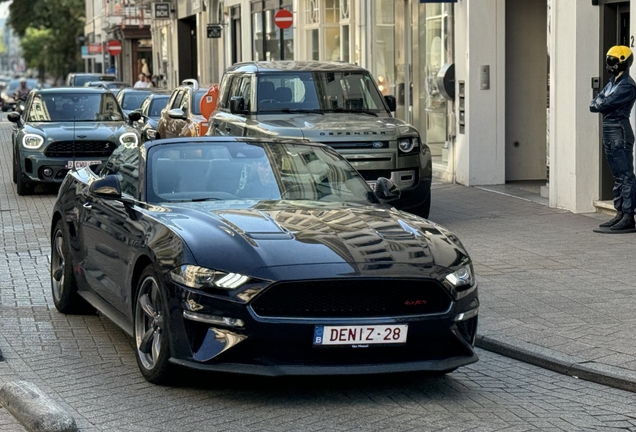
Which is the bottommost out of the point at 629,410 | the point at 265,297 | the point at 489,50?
the point at 629,410

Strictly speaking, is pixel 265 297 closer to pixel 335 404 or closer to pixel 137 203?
pixel 335 404

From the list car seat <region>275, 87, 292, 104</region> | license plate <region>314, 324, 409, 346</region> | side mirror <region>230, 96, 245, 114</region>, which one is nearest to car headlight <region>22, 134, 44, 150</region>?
side mirror <region>230, 96, 245, 114</region>

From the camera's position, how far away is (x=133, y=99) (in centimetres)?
2956

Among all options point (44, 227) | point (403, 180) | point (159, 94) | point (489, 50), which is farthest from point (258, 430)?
point (159, 94)

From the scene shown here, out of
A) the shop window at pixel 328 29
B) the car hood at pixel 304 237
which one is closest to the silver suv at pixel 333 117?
the car hood at pixel 304 237

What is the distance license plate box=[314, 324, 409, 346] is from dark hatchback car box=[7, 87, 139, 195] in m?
12.3

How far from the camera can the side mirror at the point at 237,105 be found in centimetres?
1585

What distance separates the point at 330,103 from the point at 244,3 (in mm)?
23108

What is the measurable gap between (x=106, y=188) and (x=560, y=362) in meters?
2.93

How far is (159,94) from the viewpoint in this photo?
26.5 metres

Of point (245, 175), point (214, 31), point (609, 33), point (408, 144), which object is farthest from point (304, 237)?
point (214, 31)

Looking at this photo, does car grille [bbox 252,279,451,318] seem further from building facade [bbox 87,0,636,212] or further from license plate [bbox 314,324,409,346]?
building facade [bbox 87,0,636,212]

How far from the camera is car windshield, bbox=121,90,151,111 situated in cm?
2933

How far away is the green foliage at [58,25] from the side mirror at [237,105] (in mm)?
82692
